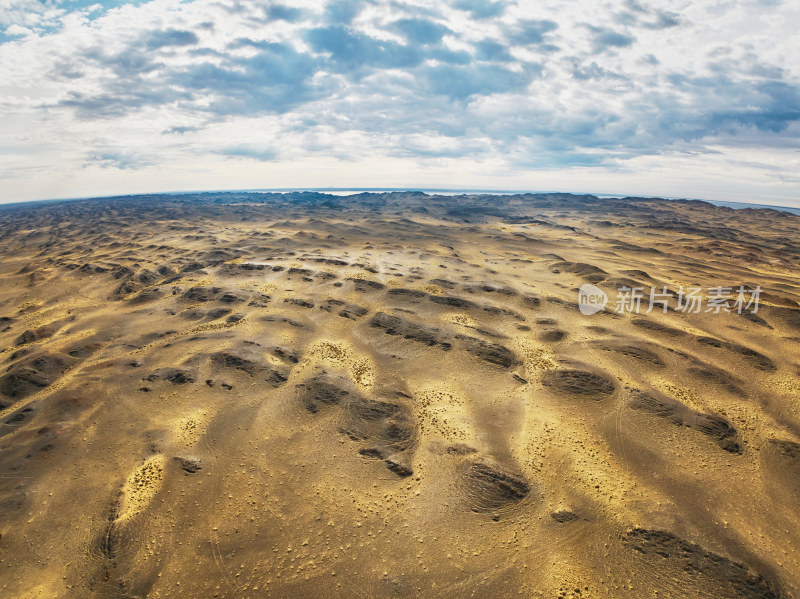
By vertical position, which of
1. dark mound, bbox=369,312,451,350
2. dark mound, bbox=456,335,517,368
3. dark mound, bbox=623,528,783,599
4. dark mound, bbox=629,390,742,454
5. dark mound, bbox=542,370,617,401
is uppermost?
dark mound, bbox=369,312,451,350

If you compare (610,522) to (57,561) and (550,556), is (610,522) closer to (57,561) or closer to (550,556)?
(550,556)

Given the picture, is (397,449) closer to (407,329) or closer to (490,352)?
(490,352)

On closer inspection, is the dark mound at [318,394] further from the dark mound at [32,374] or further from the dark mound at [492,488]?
the dark mound at [32,374]

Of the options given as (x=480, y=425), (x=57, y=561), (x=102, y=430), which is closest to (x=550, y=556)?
(x=480, y=425)

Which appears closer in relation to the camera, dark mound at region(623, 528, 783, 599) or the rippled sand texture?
dark mound at region(623, 528, 783, 599)

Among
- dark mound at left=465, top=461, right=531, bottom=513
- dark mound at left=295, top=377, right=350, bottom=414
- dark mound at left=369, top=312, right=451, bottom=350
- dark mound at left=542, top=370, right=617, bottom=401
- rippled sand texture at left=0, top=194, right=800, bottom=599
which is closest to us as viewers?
rippled sand texture at left=0, top=194, right=800, bottom=599

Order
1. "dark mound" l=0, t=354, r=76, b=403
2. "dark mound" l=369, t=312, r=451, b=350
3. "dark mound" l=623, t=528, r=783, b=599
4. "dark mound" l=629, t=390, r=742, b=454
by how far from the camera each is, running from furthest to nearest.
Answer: "dark mound" l=369, t=312, r=451, b=350 → "dark mound" l=0, t=354, r=76, b=403 → "dark mound" l=629, t=390, r=742, b=454 → "dark mound" l=623, t=528, r=783, b=599

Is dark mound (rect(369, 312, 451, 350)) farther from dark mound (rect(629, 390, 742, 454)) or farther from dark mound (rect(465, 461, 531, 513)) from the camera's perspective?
dark mound (rect(629, 390, 742, 454))

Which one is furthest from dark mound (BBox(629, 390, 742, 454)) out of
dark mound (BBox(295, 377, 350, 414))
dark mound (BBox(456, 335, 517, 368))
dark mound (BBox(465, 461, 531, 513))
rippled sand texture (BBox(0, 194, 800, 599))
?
dark mound (BBox(295, 377, 350, 414))
